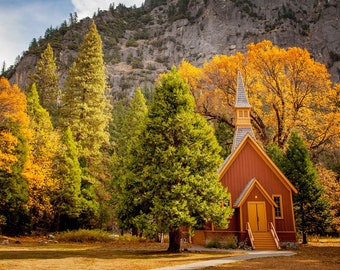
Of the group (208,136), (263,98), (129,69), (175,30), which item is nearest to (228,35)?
(175,30)

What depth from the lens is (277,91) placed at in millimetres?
30484

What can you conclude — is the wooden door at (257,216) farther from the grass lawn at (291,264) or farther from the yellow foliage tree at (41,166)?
the yellow foliage tree at (41,166)

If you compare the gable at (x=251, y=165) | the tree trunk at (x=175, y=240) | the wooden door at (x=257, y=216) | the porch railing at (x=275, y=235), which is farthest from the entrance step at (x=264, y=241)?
the tree trunk at (x=175, y=240)

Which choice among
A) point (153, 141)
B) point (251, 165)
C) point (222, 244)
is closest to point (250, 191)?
point (251, 165)

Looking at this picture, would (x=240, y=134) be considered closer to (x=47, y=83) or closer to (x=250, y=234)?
(x=250, y=234)

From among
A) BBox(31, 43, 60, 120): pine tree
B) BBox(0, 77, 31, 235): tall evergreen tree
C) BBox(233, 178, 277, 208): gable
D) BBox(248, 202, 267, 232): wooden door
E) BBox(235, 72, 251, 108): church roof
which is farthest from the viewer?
BBox(31, 43, 60, 120): pine tree

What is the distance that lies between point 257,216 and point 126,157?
1027cm

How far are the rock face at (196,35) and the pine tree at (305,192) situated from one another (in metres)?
74.0

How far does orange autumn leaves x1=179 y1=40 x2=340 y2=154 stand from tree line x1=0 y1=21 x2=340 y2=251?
10 centimetres

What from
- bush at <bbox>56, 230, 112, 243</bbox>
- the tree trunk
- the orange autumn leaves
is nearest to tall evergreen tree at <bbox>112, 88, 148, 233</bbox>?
the tree trunk

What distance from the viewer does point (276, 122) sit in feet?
106

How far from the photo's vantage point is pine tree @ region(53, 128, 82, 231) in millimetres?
27328

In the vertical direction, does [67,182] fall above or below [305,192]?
above

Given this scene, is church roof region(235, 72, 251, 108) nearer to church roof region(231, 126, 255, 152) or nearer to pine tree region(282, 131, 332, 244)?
church roof region(231, 126, 255, 152)
